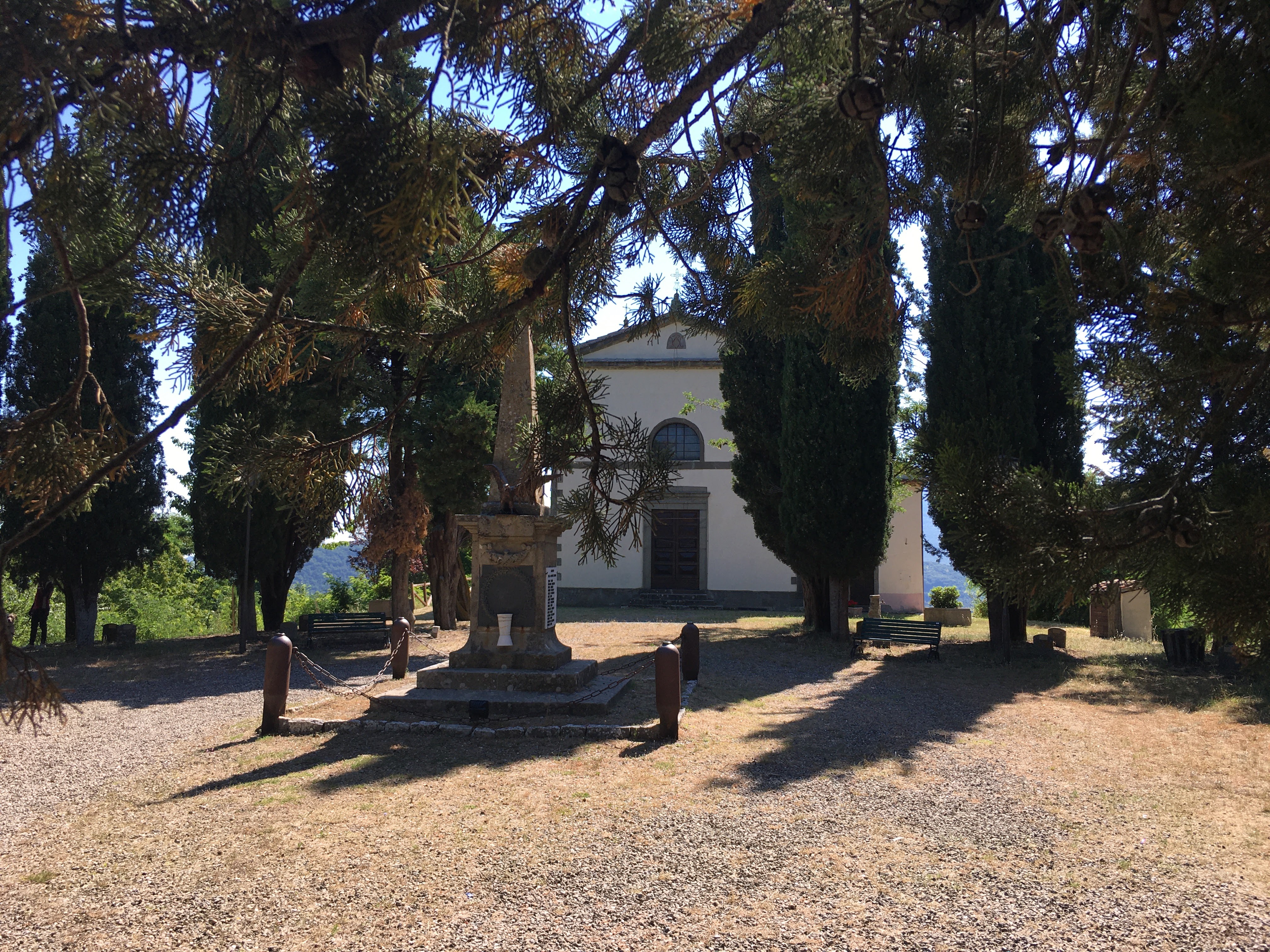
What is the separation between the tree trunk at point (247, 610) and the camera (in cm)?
1532

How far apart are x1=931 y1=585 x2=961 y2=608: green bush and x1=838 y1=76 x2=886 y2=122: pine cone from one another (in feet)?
58.5

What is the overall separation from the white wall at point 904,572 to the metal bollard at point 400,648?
49.8ft

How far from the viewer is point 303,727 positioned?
8.02 meters

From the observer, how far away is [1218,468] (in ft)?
8.93

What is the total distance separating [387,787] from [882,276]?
4.98m

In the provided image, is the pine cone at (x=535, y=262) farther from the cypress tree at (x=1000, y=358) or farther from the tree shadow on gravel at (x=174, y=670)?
the cypress tree at (x=1000, y=358)

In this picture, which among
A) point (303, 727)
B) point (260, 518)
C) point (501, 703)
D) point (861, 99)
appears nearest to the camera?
point (861, 99)

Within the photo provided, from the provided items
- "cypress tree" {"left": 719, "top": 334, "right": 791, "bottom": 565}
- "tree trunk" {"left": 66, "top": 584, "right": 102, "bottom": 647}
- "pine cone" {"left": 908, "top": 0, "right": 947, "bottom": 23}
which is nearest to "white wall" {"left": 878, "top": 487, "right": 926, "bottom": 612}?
"cypress tree" {"left": 719, "top": 334, "right": 791, "bottom": 565}

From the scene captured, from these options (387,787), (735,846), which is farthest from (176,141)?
(387,787)

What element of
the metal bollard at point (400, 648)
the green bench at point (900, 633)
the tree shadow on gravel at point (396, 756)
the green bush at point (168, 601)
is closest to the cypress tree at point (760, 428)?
the green bench at point (900, 633)

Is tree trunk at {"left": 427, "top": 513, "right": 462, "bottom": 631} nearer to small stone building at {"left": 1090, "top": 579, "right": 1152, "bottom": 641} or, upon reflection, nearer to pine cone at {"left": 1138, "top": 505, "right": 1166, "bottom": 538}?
small stone building at {"left": 1090, "top": 579, "right": 1152, "bottom": 641}

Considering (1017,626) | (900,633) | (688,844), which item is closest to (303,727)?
(688,844)

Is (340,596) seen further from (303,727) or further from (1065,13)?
(1065,13)

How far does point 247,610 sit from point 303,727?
847 centimetres
